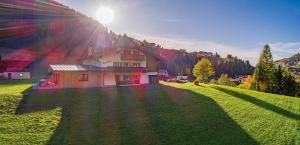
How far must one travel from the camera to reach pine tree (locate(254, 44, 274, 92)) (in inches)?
2854

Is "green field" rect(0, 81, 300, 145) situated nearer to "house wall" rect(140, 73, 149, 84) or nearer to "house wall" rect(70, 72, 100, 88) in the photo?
"house wall" rect(70, 72, 100, 88)

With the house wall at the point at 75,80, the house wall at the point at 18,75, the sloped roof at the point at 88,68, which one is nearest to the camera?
the sloped roof at the point at 88,68

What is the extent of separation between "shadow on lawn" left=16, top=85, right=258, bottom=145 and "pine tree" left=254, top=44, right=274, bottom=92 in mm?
49382

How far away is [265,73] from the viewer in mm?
72688

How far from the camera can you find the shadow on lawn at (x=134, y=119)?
691 inches

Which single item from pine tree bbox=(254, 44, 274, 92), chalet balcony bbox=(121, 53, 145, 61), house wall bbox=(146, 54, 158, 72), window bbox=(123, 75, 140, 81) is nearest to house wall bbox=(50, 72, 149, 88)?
window bbox=(123, 75, 140, 81)

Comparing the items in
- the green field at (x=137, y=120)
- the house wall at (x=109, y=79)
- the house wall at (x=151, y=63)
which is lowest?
the green field at (x=137, y=120)

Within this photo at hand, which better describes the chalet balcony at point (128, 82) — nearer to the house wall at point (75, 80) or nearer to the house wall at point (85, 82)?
the house wall at point (75, 80)

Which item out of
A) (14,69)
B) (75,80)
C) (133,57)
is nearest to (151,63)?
(133,57)

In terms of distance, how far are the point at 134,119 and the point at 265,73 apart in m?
62.1

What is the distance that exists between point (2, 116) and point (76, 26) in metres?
69.7

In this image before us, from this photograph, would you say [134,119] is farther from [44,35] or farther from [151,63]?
[44,35]

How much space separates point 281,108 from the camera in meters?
29.5

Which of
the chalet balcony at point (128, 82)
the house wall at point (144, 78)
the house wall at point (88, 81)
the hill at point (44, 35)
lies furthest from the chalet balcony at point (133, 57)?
the hill at point (44, 35)
